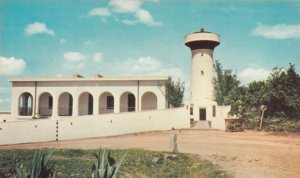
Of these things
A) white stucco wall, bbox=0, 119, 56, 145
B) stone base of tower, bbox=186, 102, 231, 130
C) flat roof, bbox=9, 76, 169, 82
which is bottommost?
white stucco wall, bbox=0, 119, 56, 145

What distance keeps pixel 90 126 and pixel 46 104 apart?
985 cm

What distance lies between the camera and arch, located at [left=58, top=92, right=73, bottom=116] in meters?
31.3

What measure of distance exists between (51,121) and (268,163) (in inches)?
602

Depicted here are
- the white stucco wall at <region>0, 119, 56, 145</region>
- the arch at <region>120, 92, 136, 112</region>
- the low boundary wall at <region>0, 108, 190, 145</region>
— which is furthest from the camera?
the arch at <region>120, 92, 136, 112</region>

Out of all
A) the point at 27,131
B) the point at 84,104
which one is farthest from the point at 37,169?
the point at 84,104

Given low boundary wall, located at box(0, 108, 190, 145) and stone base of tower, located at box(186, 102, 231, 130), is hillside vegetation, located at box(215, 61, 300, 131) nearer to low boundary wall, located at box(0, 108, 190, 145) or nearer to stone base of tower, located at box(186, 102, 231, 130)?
stone base of tower, located at box(186, 102, 231, 130)

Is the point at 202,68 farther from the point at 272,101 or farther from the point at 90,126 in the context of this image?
the point at 90,126

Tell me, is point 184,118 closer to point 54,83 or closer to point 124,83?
point 124,83

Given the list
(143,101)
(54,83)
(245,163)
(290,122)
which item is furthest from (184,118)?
(245,163)

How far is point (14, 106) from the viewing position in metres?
30.1

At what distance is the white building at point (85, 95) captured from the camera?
28750 mm

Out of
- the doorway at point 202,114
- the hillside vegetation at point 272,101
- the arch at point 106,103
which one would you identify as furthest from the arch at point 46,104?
the hillside vegetation at point 272,101

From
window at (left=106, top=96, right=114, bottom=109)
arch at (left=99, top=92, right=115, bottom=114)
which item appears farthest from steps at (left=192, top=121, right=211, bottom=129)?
window at (left=106, top=96, right=114, bottom=109)

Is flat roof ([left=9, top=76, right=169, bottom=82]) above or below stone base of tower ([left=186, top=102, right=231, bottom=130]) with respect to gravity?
above
